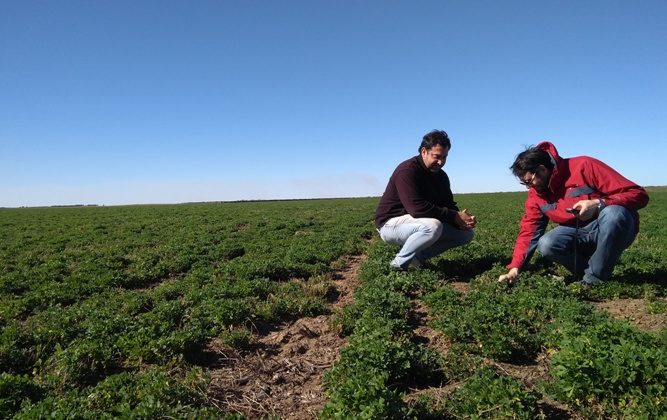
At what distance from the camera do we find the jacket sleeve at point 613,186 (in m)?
6.30

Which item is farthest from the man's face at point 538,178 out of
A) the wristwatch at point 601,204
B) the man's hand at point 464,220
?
the man's hand at point 464,220

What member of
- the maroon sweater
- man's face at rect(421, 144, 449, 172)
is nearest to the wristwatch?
the maroon sweater

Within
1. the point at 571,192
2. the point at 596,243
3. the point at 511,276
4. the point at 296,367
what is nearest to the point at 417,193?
the point at 511,276

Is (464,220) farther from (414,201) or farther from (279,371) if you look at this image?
(279,371)

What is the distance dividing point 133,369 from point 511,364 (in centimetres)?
436

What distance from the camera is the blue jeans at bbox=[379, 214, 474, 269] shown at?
26.4 feet

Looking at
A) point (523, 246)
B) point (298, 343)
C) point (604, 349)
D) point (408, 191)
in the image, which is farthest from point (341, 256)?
point (604, 349)

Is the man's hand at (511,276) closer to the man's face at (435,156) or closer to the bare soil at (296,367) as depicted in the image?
the bare soil at (296,367)

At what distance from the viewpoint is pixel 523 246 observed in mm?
7426

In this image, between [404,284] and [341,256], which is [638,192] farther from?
[341,256]

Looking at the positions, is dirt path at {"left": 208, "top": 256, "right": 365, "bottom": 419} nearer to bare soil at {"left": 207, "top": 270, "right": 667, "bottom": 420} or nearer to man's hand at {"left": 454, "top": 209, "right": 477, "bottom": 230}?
bare soil at {"left": 207, "top": 270, "right": 667, "bottom": 420}

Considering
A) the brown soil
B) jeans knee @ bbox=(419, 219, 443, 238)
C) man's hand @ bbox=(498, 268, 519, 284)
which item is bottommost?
the brown soil

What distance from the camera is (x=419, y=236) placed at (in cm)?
809

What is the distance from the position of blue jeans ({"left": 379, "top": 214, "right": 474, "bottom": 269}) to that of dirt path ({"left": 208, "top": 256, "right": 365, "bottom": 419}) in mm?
2379
